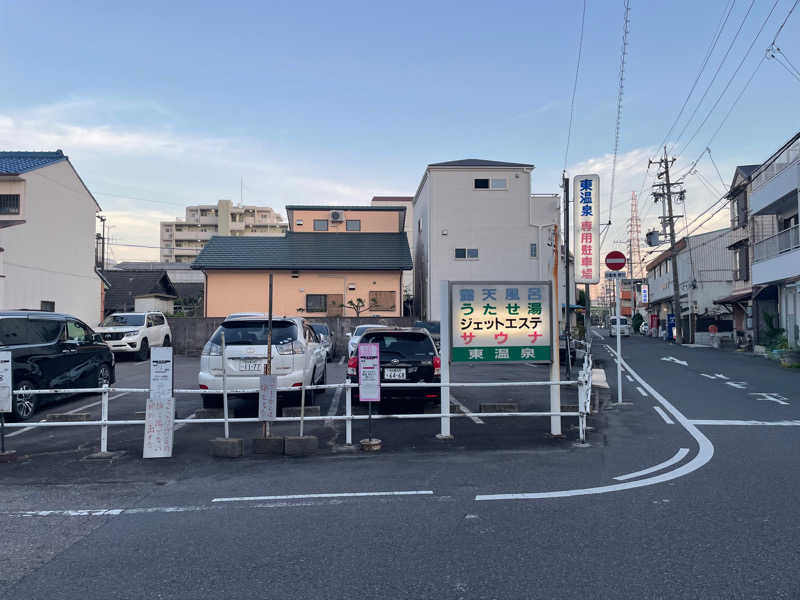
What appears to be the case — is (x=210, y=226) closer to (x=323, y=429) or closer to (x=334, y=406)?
(x=334, y=406)

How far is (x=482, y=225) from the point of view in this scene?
33.4m

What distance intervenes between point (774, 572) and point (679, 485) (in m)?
2.22

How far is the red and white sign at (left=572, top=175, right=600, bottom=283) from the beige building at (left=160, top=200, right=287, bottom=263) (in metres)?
58.5

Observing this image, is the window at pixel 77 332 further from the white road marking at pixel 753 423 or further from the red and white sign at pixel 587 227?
the red and white sign at pixel 587 227

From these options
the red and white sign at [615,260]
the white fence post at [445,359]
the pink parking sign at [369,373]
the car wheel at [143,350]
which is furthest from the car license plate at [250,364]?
the car wheel at [143,350]

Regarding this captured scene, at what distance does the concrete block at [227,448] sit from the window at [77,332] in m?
5.55

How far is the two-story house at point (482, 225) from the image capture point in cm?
3331

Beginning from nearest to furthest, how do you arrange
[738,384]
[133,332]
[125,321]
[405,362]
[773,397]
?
[405,362] < [773,397] < [738,384] < [133,332] < [125,321]

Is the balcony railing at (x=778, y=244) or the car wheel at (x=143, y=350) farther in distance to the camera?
the balcony railing at (x=778, y=244)

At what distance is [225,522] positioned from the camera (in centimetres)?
511

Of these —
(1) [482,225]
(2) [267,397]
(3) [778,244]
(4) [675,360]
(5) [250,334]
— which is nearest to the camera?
(2) [267,397]

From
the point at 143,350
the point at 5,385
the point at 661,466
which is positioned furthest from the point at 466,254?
the point at 5,385

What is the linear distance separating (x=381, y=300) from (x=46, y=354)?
2261 centimetres

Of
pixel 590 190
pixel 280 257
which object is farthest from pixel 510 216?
pixel 590 190
